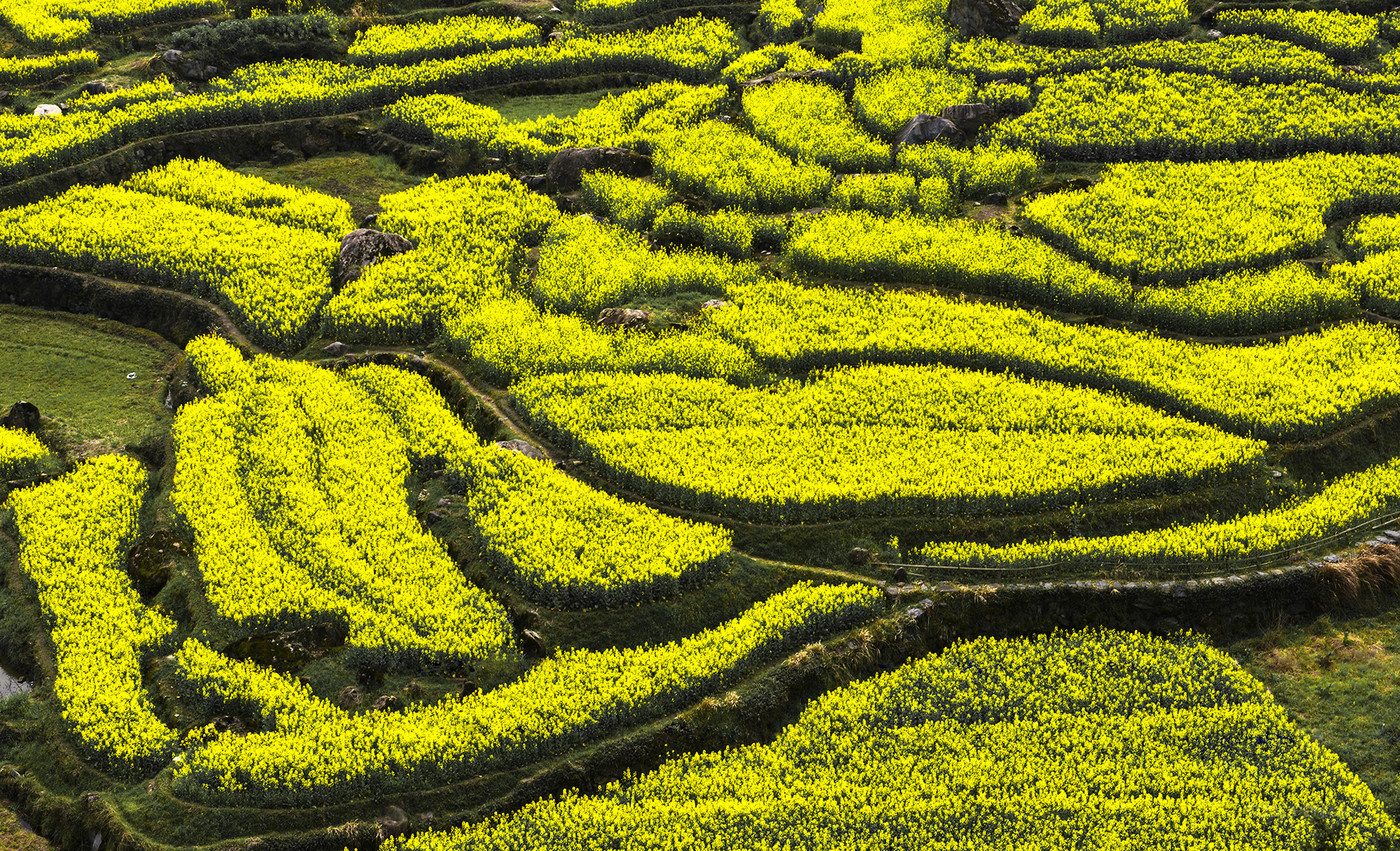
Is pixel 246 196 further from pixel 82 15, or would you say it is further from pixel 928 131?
pixel 928 131

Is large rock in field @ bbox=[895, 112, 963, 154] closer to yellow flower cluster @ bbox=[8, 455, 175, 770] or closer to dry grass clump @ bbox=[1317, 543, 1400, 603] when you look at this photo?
dry grass clump @ bbox=[1317, 543, 1400, 603]

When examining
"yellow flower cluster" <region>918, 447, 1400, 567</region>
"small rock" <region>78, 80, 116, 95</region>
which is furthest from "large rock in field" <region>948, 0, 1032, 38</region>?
"small rock" <region>78, 80, 116, 95</region>

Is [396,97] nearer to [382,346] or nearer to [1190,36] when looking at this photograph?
[382,346]

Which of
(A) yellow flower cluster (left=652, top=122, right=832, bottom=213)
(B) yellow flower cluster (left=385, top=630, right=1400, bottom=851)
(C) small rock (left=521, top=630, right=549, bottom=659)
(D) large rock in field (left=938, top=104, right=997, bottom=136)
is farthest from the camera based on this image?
(D) large rock in field (left=938, top=104, right=997, bottom=136)

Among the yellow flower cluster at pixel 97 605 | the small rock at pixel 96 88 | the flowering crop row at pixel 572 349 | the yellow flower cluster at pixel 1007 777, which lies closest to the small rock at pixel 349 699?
the yellow flower cluster at pixel 97 605

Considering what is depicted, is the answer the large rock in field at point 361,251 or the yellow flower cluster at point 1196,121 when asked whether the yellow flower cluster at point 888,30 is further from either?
the large rock in field at point 361,251

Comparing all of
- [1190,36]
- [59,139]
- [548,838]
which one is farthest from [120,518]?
[1190,36]

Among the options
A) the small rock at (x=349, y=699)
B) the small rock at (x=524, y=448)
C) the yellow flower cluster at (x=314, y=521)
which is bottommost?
the small rock at (x=349, y=699)
